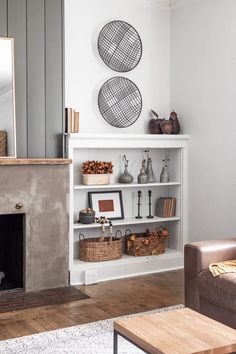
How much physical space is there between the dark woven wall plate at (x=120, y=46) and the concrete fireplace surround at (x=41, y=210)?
1.28 metres

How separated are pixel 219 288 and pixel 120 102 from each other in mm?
2549

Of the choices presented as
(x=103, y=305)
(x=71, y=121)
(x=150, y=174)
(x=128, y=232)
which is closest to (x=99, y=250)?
(x=128, y=232)

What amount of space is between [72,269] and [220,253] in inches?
64.8

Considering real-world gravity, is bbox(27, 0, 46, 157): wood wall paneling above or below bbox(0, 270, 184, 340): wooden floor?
above

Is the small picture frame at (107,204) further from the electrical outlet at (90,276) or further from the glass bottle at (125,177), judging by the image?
the electrical outlet at (90,276)

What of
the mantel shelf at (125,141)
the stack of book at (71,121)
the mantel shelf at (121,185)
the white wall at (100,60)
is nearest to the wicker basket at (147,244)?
the mantel shelf at (121,185)

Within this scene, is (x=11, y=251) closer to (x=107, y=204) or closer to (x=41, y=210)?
(x=41, y=210)

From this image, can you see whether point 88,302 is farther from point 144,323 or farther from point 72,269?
point 144,323

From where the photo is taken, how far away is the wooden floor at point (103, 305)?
357 centimetres

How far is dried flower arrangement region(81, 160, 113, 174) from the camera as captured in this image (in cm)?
482

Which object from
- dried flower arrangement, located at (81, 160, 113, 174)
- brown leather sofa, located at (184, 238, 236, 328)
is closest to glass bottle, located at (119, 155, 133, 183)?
Answer: dried flower arrangement, located at (81, 160, 113, 174)

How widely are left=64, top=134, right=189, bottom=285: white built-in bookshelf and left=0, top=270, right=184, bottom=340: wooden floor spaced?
17 centimetres

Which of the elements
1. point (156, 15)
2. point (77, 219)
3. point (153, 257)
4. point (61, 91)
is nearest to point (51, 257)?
point (77, 219)

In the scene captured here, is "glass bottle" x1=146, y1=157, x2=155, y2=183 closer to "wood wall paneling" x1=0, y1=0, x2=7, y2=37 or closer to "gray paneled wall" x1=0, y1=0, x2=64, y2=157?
"gray paneled wall" x1=0, y1=0, x2=64, y2=157
